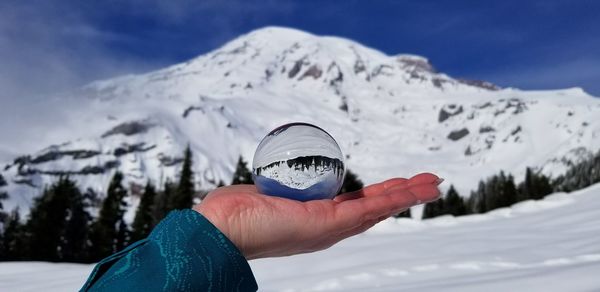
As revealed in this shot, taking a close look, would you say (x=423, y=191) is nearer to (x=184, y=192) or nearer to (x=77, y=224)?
(x=77, y=224)

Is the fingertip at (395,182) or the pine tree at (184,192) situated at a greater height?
the pine tree at (184,192)

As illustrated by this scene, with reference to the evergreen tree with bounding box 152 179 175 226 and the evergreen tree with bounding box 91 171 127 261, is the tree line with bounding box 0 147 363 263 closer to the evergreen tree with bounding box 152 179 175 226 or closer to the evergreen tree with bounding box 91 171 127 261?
the evergreen tree with bounding box 91 171 127 261

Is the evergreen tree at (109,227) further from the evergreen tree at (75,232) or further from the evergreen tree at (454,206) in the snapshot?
the evergreen tree at (454,206)

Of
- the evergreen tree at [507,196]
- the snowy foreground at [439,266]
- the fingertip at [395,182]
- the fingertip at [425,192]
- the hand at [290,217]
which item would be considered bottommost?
the snowy foreground at [439,266]

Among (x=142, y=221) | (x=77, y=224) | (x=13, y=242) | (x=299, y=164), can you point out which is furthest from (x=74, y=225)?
(x=299, y=164)

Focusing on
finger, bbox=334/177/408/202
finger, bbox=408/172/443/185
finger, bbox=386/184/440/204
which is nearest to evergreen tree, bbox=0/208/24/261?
finger, bbox=334/177/408/202

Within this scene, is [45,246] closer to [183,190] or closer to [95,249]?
[95,249]

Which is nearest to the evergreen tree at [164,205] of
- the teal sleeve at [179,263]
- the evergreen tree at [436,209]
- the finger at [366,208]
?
the evergreen tree at [436,209]
